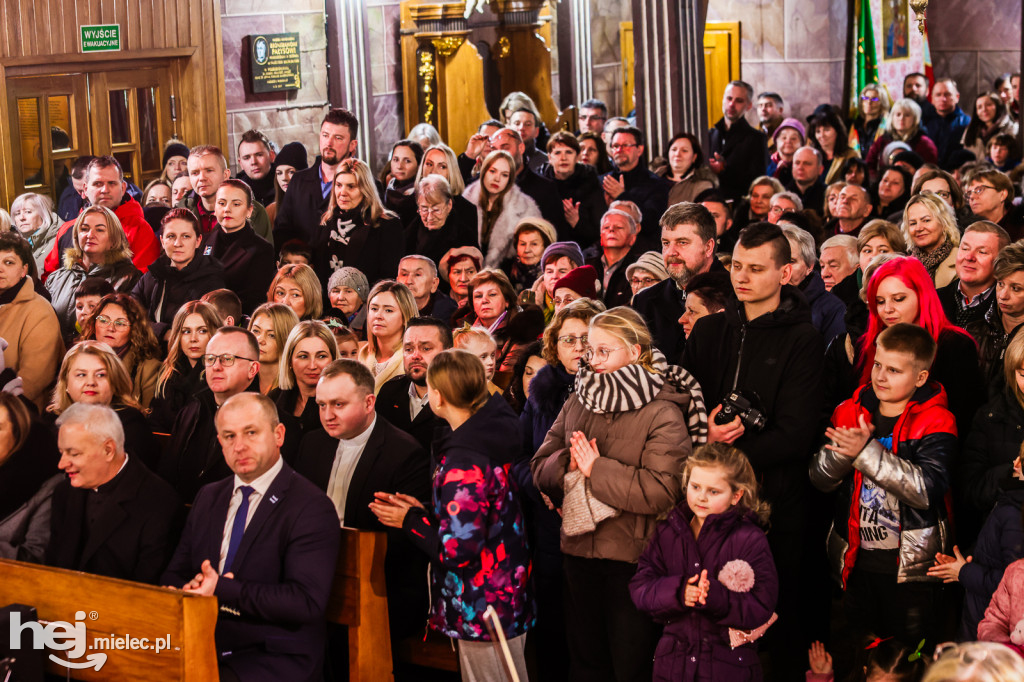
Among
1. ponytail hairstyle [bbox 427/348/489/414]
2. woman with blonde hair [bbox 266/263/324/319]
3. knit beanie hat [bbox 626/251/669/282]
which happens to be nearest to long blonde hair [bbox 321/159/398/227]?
woman with blonde hair [bbox 266/263/324/319]

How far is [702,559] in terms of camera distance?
385 centimetres

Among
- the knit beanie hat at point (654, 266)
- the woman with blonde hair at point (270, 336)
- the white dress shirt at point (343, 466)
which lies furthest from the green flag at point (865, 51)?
the white dress shirt at point (343, 466)

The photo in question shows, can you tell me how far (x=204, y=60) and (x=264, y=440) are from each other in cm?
826

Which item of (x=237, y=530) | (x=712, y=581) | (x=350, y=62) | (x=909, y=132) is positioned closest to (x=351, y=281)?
(x=237, y=530)

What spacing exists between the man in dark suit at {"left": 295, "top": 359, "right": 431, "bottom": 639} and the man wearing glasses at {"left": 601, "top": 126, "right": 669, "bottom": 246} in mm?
4069

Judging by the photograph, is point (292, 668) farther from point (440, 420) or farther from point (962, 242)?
point (962, 242)

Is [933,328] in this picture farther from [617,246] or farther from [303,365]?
[303,365]

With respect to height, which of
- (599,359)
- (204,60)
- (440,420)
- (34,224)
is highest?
(204,60)

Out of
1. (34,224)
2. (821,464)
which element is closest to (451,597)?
(821,464)

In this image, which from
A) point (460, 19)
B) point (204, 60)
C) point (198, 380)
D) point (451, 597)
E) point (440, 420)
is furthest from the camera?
point (460, 19)

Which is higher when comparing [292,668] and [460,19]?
[460,19]

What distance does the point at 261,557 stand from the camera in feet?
13.1

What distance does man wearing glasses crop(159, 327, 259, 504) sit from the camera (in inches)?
198

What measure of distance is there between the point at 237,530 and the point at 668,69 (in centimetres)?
619
